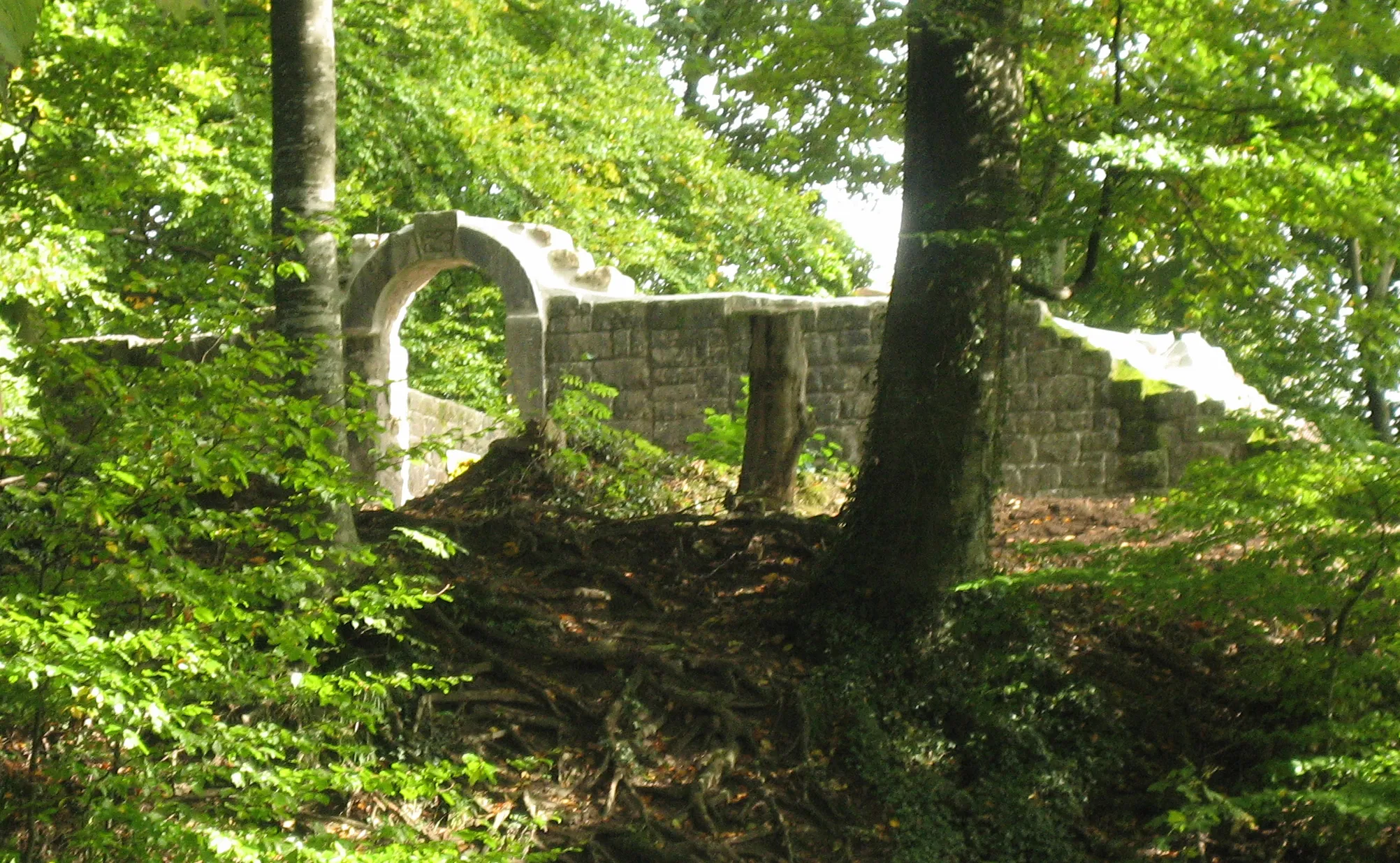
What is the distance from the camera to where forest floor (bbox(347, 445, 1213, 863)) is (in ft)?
19.5

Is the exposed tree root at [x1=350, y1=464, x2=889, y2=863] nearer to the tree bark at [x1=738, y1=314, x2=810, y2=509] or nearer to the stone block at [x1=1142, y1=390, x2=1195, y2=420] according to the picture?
the tree bark at [x1=738, y1=314, x2=810, y2=509]

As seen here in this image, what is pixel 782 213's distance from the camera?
24.0 meters

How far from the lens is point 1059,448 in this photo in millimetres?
11781

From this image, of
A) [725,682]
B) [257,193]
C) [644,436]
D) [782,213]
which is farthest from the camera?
[782,213]

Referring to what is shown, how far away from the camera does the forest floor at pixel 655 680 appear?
234 inches

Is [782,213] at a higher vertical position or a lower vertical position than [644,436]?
higher

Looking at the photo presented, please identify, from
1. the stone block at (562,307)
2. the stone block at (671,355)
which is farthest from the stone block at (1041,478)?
the stone block at (562,307)

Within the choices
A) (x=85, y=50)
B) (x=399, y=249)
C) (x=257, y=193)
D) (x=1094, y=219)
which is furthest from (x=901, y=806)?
(x=257, y=193)

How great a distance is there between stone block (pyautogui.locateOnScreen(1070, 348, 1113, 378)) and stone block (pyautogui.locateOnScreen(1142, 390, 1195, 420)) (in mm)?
504

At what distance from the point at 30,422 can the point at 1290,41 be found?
5.94 m

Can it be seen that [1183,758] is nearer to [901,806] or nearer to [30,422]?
[901,806]

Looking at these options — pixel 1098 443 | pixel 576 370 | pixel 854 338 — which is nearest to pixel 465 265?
pixel 576 370

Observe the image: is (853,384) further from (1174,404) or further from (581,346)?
(1174,404)

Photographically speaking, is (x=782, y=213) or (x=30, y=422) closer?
(x=30, y=422)
